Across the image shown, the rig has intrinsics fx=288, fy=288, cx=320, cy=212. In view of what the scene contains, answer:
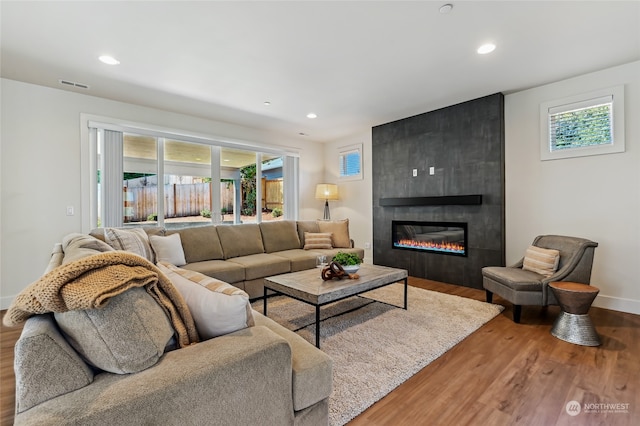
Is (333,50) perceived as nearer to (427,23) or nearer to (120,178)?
(427,23)

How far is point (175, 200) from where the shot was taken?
14.9 ft

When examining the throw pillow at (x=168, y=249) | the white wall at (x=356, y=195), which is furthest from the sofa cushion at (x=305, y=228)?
the throw pillow at (x=168, y=249)

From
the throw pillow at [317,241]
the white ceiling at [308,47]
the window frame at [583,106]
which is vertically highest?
the white ceiling at [308,47]

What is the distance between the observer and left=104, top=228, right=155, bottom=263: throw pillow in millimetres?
2943

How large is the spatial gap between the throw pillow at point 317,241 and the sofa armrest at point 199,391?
3.30m

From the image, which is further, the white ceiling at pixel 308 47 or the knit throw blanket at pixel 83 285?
the white ceiling at pixel 308 47

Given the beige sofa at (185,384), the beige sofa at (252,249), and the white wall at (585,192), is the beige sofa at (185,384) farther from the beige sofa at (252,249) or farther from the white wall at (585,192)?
the white wall at (585,192)

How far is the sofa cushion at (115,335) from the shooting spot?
2.99ft

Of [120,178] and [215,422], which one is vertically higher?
[120,178]

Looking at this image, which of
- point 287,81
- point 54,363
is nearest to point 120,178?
point 287,81

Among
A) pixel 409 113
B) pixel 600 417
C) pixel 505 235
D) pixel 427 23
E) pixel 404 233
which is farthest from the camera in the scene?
pixel 404 233

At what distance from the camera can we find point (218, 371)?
39.5 inches

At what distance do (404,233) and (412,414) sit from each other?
3.57m

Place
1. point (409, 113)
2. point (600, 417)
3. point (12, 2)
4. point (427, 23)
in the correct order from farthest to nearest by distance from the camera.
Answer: point (409, 113) → point (427, 23) → point (12, 2) → point (600, 417)
